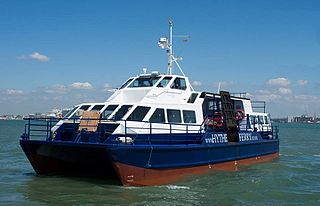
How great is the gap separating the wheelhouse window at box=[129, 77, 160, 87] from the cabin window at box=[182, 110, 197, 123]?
5.51 feet

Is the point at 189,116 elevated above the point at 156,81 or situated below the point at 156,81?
below

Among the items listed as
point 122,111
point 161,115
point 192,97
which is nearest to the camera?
point 122,111

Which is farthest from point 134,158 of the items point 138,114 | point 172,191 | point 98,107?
point 98,107

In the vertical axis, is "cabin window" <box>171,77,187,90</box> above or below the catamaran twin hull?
above

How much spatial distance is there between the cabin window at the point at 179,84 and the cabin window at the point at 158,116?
1889mm

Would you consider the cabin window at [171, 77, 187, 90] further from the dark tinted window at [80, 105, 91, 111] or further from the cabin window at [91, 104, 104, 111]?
the dark tinted window at [80, 105, 91, 111]

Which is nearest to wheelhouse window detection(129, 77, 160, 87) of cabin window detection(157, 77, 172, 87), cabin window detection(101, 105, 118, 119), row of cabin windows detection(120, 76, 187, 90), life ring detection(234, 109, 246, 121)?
row of cabin windows detection(120, 76, 187, 90)

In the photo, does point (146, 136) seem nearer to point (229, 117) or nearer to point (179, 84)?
point (179, 84)

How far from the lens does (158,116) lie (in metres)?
13.9

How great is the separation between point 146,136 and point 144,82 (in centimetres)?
347

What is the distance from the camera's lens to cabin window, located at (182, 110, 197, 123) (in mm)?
14969

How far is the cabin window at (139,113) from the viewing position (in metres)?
13.4


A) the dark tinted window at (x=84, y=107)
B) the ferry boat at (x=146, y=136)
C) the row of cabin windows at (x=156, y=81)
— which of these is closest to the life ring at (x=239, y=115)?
the ferry boat at (x=146, y=136)

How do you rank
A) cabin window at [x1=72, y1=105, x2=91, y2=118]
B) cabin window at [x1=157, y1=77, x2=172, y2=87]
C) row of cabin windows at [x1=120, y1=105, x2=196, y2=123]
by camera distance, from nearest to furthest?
row of cabin windows at [x1=120, y1=105, x2=196, y2=123] → cabin window at [x1=72, y1=105, x2=91, y2=118] → cabin window at [x1=157, y1=77, x2=172, y2=87]
